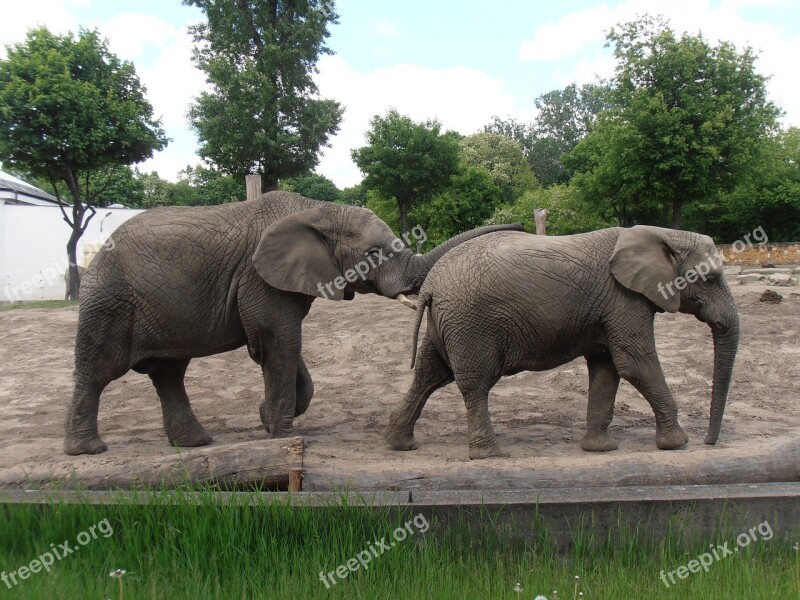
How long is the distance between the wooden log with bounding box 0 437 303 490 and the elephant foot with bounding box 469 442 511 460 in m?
1.56

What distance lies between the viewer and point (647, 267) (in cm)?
497

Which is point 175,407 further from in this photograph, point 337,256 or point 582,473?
point 582,473

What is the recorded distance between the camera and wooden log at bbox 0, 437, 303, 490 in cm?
409

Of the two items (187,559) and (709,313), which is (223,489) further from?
(709,313)

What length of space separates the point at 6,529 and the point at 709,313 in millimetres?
4966

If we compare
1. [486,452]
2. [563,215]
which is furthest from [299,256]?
[563,215]

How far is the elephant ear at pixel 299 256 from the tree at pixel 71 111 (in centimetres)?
1330

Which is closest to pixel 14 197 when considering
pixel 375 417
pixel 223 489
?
pixel 375 417

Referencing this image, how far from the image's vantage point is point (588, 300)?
198 inches

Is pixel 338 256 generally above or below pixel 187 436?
above

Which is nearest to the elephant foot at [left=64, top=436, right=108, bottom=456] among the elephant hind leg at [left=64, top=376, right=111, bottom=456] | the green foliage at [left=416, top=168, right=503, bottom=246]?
the elephant hind leg at [left=64, top=376, right=111, bottom=456]

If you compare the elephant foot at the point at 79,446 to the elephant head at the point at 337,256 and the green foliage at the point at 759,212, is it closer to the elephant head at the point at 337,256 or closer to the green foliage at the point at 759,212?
the elephant head at the point at 337,256

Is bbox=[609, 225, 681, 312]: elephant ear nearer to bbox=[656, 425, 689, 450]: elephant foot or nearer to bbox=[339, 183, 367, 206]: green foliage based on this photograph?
bbox=[656, 425, 689, 450]: elephant foot

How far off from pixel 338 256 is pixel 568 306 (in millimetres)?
1926
